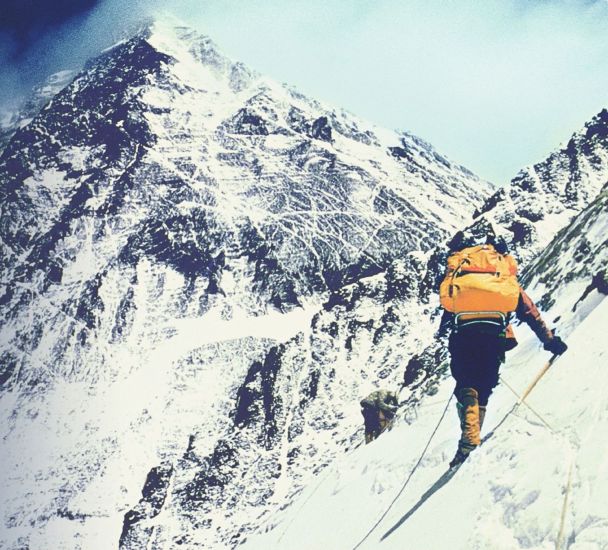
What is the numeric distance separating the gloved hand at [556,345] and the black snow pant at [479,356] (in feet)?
2.47

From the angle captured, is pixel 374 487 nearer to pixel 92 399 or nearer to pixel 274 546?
pixel 274 546

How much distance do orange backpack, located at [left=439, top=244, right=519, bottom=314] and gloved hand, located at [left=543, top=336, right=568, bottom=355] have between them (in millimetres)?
817

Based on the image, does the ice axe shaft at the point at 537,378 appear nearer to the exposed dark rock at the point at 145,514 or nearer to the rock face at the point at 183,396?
the rock face at the point at 183,396

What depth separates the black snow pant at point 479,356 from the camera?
9.48 meters

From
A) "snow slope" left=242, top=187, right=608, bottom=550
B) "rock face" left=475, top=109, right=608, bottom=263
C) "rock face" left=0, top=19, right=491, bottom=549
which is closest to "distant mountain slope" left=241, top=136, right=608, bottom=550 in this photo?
"snow slope" left=242, top=187, right=608, bottom=550

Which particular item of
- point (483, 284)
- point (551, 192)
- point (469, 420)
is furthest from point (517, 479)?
point (551, 192)

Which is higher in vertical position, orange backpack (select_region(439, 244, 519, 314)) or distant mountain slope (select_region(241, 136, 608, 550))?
orange backpack (select_region(439, 244, 519, 314))

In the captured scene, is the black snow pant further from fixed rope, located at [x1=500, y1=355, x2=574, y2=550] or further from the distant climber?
the distant climber

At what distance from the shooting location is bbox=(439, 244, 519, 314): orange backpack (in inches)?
373

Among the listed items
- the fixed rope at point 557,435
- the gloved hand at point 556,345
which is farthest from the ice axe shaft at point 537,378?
the gloved hand at point 556,345

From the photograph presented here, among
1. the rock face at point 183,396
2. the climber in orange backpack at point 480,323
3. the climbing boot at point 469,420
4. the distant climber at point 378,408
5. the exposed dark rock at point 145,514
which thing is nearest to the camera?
the climbing boot at point 469,420

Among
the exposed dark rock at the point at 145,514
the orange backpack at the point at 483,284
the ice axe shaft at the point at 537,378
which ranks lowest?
the exposed dark rock at the point at 145,514

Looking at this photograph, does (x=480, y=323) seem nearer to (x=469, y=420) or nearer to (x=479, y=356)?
(x=479, y=356)

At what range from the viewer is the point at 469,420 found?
934 cm
